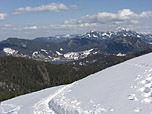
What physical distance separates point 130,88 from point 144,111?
216 inches

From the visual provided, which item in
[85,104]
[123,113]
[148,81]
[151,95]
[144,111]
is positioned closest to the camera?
[144,111]

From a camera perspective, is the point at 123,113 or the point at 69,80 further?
the point at 69,80

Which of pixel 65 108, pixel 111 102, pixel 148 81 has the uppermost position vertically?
pixel 148 81

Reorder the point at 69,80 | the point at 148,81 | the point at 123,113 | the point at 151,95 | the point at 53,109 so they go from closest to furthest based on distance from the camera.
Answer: the point at 123,113 < the point at 151,95 < the point at 148,81 < the point at 53,109 < the point at 69,80

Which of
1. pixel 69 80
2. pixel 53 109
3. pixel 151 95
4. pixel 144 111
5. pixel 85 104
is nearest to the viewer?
pixel 144 111

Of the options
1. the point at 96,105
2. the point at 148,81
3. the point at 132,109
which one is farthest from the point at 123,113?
the point at 148,81

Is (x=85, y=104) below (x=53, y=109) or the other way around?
the other way around

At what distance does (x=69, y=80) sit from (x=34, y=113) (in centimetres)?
6094

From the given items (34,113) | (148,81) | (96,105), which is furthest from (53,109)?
(148,81)

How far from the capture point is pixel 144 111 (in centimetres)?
1293

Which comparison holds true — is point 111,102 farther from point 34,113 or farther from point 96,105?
point 34,113

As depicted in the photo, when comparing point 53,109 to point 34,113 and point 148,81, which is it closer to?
point 34,113

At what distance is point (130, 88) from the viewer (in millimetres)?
18359

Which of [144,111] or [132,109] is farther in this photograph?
[132,109]
